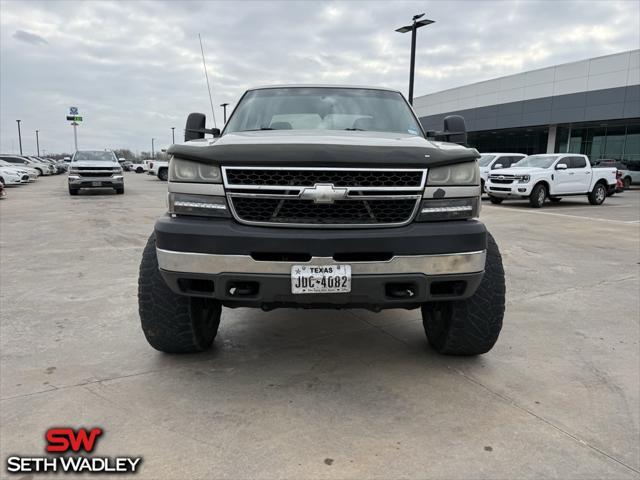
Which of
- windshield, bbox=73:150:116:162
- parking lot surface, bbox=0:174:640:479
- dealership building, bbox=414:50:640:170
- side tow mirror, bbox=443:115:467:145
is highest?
dealership building, bbox=414:50:640:170

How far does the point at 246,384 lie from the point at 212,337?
0.62 metres

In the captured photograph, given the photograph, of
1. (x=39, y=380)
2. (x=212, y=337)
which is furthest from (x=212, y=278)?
(x=39, y=380)

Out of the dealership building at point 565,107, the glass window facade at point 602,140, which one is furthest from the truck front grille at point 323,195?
the glass window facade at point 602,140

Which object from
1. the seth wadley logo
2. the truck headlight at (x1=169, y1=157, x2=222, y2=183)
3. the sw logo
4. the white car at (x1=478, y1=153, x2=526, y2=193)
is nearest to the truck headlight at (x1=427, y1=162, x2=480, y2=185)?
the truck headlight at (x1=169, y1=157, x2=222, y2=183)

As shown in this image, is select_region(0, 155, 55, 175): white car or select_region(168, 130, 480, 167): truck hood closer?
select_region(168, 130, 480, 167): truck hood

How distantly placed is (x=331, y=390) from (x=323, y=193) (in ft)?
3.74

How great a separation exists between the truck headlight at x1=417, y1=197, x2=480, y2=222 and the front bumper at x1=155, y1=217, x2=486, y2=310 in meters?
0.07

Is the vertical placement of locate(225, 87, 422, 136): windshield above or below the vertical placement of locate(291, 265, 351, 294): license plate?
above

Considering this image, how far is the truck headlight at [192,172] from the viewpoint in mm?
2430

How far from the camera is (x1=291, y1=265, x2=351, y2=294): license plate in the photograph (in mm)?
2318

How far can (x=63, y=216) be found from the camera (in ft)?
35.2

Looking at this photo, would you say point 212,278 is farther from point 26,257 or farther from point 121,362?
point 26,257

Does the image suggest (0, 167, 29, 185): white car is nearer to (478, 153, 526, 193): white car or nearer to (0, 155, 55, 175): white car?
(0, 155, 55, 175): white car

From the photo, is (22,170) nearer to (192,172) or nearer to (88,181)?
(88,181)
